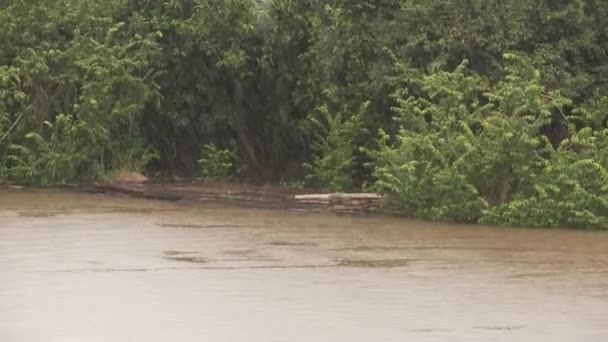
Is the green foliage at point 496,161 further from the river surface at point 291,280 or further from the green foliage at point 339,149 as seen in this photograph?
the green foliage at point 339,149

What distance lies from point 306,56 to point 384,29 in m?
2.43

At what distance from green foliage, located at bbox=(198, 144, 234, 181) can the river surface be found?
619 cm

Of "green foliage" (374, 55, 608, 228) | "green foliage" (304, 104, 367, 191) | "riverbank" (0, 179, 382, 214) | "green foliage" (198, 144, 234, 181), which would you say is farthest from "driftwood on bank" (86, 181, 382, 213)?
"green foliage" (374, 55, 608, 228)

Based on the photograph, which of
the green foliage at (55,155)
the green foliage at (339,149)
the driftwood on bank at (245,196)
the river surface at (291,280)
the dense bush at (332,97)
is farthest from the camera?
the green foliage at (55,155)

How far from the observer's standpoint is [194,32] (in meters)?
24.6

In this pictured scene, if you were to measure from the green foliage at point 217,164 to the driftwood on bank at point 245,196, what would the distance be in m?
0.50

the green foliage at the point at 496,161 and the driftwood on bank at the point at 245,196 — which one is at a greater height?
the green foliage at the point at 496,161

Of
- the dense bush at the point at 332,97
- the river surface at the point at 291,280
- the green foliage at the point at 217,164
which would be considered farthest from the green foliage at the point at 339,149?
the river surface at the point at 291,280

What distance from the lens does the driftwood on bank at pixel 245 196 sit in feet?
67.5

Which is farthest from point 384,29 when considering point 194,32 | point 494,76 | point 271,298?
point 271,298

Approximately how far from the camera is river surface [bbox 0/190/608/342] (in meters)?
10.0

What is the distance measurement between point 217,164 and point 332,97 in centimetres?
404

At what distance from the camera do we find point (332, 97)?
22688 mm

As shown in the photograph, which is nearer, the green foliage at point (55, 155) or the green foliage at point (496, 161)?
the green foliage at point (496, 161)
